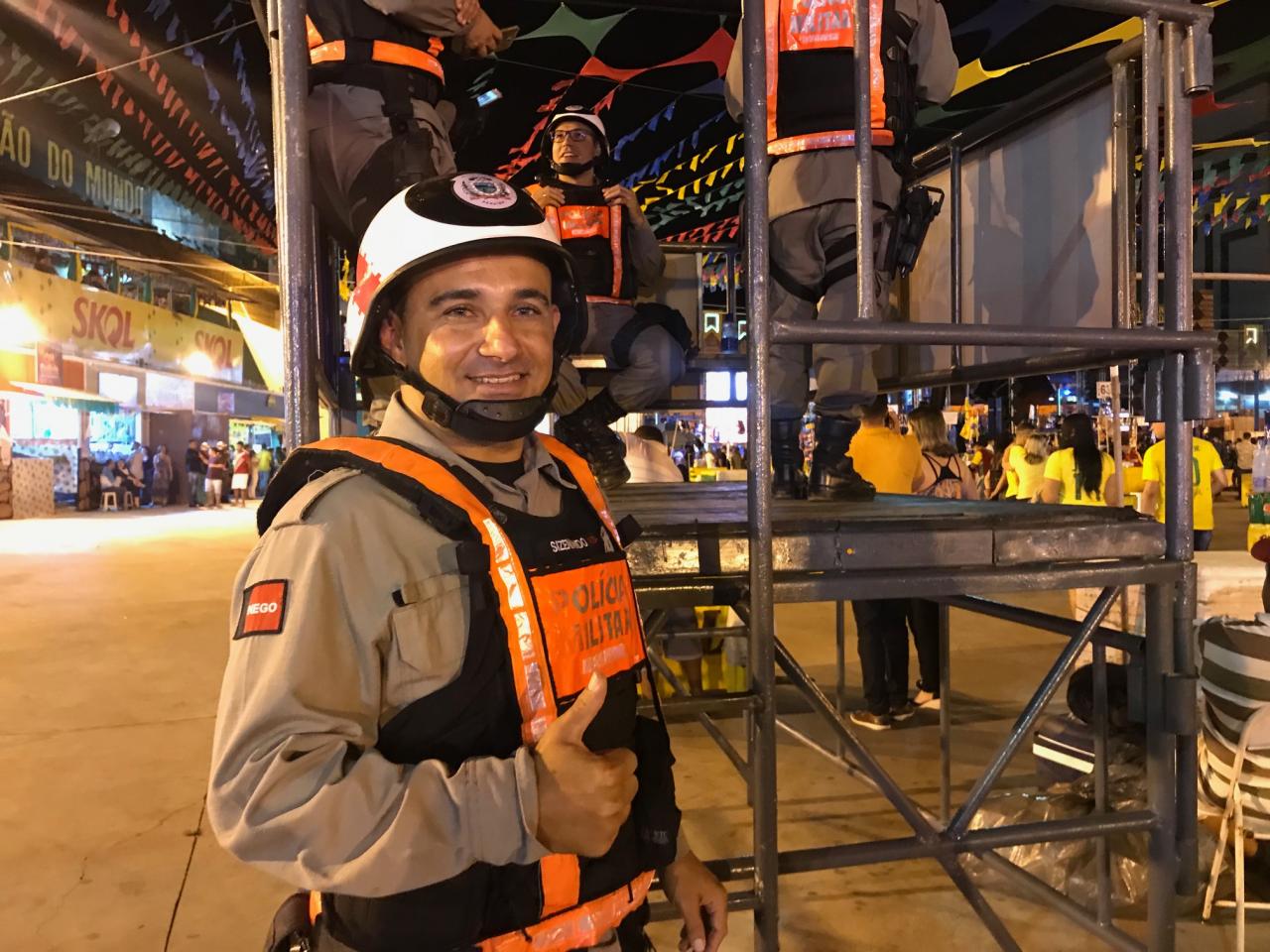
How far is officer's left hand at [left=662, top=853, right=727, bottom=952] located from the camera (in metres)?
1.61

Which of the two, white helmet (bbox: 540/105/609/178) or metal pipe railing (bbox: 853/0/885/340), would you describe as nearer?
metal pipe railing (bbox: 853/0/885/340)

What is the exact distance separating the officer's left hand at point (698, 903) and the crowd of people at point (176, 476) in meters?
23.0

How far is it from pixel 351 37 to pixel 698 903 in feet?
7.95

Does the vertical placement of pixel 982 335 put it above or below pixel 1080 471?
above

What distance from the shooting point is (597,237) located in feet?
13.5

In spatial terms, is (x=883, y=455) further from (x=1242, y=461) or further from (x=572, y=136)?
(x=1242, y=461)

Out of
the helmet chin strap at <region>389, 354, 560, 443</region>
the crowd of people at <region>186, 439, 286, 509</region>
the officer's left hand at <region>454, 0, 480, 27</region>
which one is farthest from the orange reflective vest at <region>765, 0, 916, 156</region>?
the crowd of people at <region>186, 439, 286, 509</region>

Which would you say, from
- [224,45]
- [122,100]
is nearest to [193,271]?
[122,100]

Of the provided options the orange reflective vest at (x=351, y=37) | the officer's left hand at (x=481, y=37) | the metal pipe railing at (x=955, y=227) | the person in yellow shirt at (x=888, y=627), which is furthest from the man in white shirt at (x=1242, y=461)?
the orange reflective vest at (x=351, y=37)

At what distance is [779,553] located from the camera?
2.14 meters

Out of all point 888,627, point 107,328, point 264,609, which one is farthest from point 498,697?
point 107,328

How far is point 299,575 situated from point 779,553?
1.28 meters

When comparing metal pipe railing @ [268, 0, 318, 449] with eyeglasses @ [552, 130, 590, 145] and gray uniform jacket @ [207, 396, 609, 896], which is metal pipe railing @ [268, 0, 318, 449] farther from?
eyeglasses @ [552, 130, 590, 145]

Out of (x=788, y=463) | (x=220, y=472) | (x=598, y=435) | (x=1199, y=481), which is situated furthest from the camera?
(x=220, y=472)
